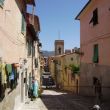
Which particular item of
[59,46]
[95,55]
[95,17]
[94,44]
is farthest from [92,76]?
[59,46]

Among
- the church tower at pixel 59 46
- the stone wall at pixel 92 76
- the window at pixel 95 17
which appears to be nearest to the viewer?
the stone wall at pixel 92 76

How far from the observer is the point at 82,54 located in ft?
88.5

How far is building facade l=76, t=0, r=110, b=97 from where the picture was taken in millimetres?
19938

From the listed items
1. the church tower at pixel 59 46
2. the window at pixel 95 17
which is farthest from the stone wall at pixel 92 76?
the church tower at pixel 59 46

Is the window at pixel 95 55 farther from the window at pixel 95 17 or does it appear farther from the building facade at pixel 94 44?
the window at pixel 95 17

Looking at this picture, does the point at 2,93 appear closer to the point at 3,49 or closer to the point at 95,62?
the point at 3,49

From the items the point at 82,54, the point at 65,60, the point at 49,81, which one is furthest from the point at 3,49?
the point at 49,81

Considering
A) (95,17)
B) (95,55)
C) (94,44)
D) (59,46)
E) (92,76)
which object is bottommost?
(92,76)

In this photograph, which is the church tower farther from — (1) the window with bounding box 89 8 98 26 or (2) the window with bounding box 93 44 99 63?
(2) the window with bounding box 93 44 99 63

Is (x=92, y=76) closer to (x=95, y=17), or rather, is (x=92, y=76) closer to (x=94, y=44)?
(x=94, y=44)

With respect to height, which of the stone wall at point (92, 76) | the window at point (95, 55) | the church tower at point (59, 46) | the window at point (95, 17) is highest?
the church tower at point (59, 46)

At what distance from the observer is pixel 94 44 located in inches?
892

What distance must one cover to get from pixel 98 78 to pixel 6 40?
39.4 feet

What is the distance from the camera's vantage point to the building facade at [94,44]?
1994 centimetres
